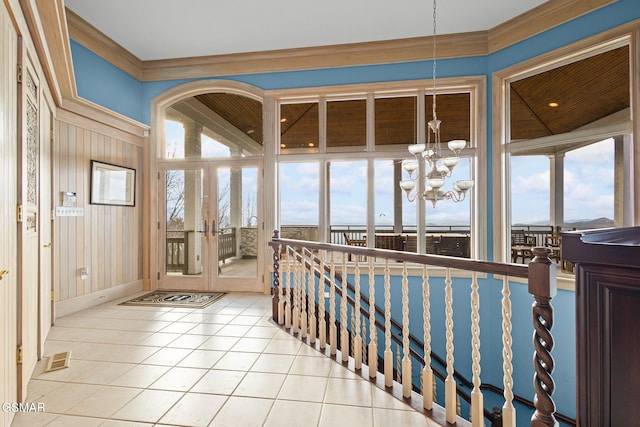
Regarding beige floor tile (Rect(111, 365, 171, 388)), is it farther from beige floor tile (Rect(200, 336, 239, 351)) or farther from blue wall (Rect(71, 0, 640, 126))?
blue wall (Rect(71, 0, 640, 126))

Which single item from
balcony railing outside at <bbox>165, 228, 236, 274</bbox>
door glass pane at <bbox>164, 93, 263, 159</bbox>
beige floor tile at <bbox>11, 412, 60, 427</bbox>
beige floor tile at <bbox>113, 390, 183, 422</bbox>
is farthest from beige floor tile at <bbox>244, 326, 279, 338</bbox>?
door glass pane at <bbox>164, 93, 263, 159</bbox>

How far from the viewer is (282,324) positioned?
3.60m

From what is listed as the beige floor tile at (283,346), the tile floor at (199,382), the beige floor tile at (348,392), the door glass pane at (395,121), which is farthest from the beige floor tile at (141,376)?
the door glass pane at (395,121)

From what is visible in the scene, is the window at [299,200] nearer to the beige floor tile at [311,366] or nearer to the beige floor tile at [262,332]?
the beige floor tile at [262,332]

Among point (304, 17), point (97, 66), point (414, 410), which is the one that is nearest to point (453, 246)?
point (414, 410)

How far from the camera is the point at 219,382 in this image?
94.4 inches

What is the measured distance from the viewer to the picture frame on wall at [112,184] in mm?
4301

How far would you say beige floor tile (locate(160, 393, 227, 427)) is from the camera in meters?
1.95

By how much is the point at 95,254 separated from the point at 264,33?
3.65m

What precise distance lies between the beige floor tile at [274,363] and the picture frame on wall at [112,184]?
316 centimetres

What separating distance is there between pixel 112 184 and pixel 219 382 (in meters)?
3.46

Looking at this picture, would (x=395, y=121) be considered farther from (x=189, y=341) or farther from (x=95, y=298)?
(x=95, y=298)

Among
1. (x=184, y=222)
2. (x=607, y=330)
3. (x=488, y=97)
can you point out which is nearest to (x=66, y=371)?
(x=184, y=222)

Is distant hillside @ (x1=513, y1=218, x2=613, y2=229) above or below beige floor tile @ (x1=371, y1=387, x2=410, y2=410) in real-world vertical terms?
above
